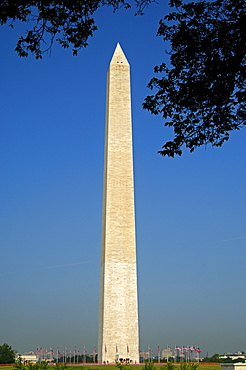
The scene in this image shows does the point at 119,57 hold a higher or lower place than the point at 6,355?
higher

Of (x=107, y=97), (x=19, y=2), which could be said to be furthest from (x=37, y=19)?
(x=107, y=97)

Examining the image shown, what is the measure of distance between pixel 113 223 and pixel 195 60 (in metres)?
28.9

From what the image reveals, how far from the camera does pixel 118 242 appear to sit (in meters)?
39.8

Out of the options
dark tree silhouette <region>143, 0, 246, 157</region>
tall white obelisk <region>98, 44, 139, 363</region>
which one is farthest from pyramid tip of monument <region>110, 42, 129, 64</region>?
dark tree silhouette <region>143, 0, 246, 157</region>

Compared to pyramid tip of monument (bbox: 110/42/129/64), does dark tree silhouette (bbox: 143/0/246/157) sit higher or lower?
lower

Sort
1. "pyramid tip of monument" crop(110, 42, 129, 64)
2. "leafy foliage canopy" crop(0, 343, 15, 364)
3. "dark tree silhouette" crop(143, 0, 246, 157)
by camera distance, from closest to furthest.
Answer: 1. "dark tree silhouette" crop(143, 0, 246, 157)
2. "pyramid tip of monument" crop(110, 42, 129, 64)
3. "leafy foliage canopy" crop(0, 343, 15, 364)

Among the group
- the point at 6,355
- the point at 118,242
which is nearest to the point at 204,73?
the point at 118,242

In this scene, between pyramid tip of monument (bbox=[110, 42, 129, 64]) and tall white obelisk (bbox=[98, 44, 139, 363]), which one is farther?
pyramid tip of monument (bbox=[110, 42, 129, 64])

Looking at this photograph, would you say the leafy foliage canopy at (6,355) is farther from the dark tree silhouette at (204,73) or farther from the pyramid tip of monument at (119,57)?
the dark tree silhouette at (204,73)

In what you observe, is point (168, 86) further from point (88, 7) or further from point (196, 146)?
point (88, 7)

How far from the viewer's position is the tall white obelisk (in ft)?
127

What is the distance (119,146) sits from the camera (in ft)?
137

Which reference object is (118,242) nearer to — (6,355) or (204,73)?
(204,73)

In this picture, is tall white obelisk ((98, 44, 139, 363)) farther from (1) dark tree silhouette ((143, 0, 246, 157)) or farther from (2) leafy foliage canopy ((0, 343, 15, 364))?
(2) leafy foliage canopy ((0, 343, 15, 364))
